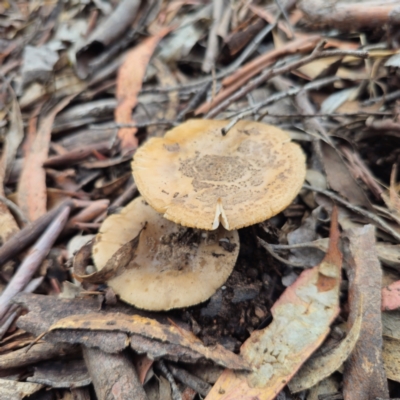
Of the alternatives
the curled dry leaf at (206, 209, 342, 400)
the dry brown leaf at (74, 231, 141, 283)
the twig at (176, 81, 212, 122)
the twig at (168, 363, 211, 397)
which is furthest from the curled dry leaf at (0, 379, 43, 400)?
the twig at (176, 81, 212, 122)

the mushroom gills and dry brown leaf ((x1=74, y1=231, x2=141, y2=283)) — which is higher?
the mushroom gills

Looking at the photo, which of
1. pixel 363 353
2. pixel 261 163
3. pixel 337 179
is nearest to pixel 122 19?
pixel 261 163

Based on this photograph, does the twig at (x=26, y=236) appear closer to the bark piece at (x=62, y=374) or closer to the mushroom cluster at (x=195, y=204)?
the mushroom cluster at (x=195, y=204)

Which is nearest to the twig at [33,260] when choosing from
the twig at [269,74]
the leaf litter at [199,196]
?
the leaf litter at [199,196]

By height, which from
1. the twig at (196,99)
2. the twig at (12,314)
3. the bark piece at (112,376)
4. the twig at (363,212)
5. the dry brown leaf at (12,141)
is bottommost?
the twig at (363,212)

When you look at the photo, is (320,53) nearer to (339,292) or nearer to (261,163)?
(261,163)

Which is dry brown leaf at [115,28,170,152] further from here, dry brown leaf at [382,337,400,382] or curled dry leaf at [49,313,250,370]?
dry brown leaf at [382,337,400,382]
